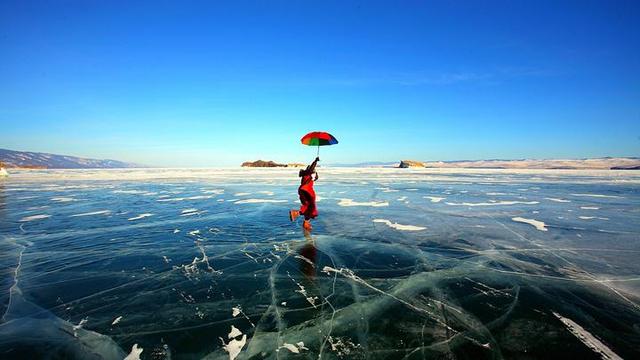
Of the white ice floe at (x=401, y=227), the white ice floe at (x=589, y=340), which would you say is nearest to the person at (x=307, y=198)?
the white ice floe at (x=401, y=227)

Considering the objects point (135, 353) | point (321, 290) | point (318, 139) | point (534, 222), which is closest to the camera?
point (135, 353)

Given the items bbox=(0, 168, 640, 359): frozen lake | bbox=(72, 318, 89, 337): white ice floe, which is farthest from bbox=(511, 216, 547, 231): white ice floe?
bbox=(72, 318, 89, 337): white ice floe

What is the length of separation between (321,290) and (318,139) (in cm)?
444

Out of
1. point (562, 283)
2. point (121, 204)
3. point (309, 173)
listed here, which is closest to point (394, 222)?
Answer: point (309, 173)

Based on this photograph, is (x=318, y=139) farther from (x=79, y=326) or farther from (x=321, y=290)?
(x=79, y=326)

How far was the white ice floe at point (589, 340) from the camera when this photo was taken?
2743 mm

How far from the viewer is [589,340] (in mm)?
2959

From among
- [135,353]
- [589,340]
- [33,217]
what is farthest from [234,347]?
[33,217]

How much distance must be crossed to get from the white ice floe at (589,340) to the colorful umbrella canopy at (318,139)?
18.1ft

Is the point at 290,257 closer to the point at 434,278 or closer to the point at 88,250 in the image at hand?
the point at 434,278

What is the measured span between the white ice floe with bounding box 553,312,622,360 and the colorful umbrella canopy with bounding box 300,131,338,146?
5520 mm

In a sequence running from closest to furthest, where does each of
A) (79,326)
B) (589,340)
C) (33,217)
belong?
(589,340) < (79,326) < (33,217)

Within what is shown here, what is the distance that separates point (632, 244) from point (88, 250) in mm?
10457

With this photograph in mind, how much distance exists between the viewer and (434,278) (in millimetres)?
4535
